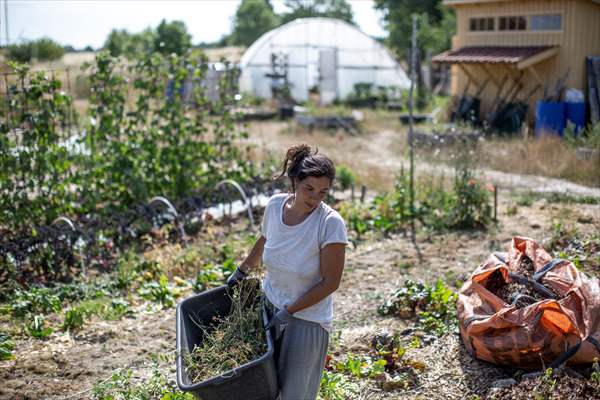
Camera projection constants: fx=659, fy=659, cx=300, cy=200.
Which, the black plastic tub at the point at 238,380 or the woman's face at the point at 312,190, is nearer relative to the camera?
the black plastic tub at the point at 238,380

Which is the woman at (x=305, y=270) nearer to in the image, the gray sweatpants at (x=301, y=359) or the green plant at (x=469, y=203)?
the gray sweatpants at (x=301, y=359)

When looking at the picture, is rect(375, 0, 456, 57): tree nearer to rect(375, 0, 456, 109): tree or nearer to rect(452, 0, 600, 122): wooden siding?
rect(375, 0, 456, 109): tree

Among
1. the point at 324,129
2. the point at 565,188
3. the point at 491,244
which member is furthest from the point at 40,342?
the point at 324,129

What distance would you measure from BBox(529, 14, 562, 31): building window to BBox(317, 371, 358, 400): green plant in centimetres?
1282

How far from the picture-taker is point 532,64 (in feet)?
47.6

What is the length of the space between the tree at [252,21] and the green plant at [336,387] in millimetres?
38397

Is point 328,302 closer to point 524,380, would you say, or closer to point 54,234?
point 524,380

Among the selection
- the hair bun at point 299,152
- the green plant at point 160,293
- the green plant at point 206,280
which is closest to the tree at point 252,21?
the green plant at point 206,280

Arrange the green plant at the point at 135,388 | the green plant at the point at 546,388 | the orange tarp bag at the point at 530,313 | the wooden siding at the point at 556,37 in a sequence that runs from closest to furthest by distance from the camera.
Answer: the green plant at the point at 546,388 < the orange tarp bag at the point at 530,313 < the green plant at the point at 135,388 < the wooden siding at the point at 556,37

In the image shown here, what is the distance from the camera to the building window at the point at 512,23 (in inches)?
606

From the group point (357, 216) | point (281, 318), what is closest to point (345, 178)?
point (357, 216)

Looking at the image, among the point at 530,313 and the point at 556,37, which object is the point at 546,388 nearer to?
the point at 530,313

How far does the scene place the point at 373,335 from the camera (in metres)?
4.62

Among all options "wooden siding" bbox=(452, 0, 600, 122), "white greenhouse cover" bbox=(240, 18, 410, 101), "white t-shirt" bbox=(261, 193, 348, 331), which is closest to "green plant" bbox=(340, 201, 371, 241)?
"white t-shirt" bbox=(261, 193, 348, 331)
